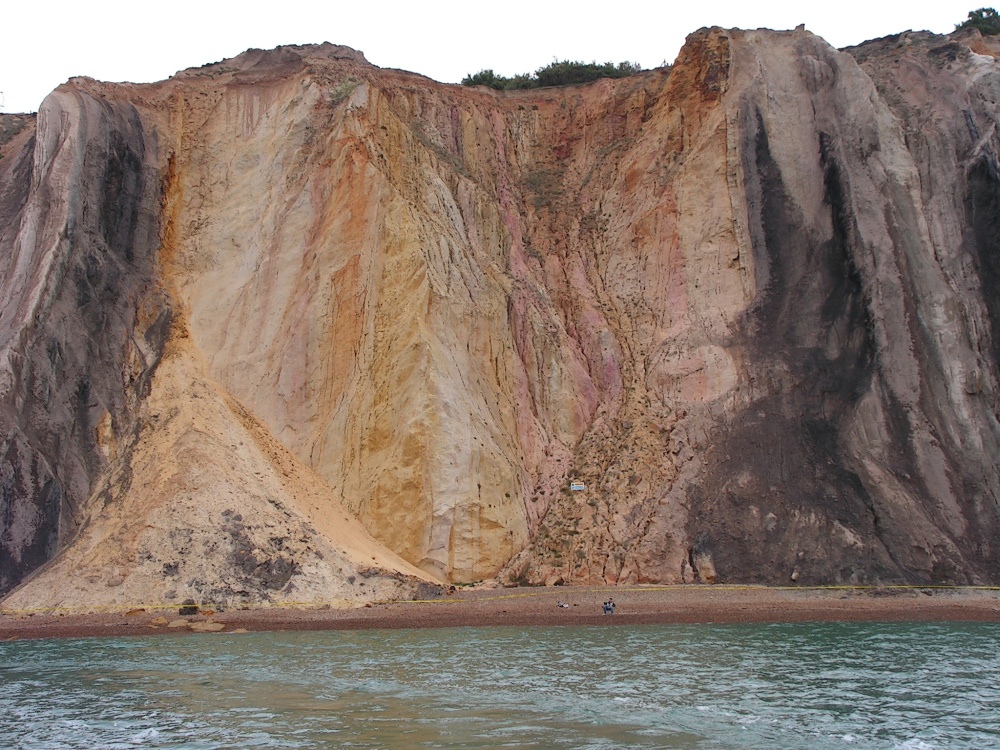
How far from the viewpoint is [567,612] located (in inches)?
1152

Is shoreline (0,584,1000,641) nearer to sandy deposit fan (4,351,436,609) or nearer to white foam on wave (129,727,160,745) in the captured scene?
sandy deposit fan (4,351,436,609)

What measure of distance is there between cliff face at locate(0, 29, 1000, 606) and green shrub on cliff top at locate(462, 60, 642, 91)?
6085mm

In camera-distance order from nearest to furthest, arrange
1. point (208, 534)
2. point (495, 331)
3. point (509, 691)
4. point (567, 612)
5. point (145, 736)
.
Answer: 1. point (145, 736)
2. point (509, 691)
3. point (567, 612)
4. point (208, 534)
5. point (495, 331)

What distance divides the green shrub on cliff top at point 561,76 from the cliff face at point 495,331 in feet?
20.0

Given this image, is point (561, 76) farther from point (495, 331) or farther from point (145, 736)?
point (145, 736)

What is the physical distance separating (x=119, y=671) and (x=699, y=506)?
2000 centimetres

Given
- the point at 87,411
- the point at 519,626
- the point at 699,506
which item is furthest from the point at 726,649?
the point at 87,411

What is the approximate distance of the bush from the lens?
52.4m

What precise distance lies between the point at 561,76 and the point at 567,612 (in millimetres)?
33176

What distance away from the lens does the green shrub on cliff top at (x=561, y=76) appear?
53.8 m

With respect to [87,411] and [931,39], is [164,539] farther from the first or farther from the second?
[931,39]

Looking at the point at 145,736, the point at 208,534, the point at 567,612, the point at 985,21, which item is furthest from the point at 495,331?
the point at 985,21

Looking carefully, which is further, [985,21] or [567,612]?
[985,21]

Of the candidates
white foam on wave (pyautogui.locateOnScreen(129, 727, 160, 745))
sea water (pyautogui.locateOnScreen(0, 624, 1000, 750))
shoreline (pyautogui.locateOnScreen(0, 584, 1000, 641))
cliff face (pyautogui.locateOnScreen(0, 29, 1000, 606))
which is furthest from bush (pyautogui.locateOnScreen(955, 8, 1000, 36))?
white foam on wave (pyautogui.locateOnScreen(129, 727, 160, 745))
